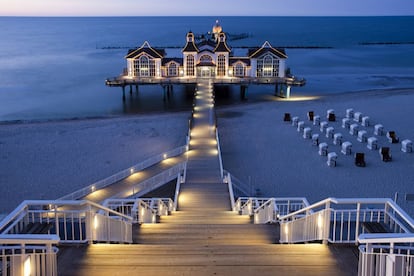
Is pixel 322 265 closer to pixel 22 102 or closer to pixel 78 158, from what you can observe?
pixel 78 158

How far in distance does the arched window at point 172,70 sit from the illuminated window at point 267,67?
7.61m

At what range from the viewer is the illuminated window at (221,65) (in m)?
42.2

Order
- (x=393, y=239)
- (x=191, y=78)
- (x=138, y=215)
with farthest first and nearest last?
1. (x=191, y=78)
2. (x=138, y=215)
3. (x=393, y=239)

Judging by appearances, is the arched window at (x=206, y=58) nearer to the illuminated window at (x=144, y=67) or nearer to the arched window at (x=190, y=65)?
the arched window at (x=190, y=65)

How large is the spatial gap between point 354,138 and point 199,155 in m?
9.11

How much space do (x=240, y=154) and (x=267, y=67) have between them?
22189mm

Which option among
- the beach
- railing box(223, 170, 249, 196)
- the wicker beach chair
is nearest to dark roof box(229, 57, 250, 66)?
the beach

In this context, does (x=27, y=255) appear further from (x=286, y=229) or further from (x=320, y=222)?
(x=286, y=229)

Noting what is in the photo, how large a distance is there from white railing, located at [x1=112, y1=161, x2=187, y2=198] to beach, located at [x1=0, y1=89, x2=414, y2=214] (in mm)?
2856

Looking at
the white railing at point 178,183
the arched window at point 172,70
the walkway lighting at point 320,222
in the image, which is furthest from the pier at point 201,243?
the arched window at point 172,70

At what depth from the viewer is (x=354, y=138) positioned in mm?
23859

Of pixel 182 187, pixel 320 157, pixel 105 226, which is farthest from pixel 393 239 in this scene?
pixel 320 157

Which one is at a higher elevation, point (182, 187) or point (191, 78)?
point (191, 78)

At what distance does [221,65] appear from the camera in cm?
4244
